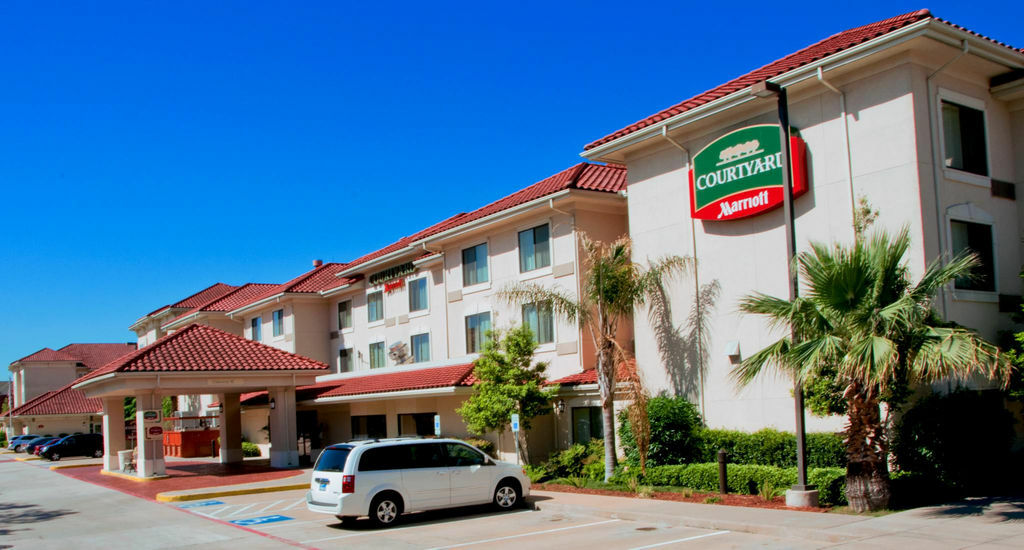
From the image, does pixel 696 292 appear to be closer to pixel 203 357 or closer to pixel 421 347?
pixel 421 347

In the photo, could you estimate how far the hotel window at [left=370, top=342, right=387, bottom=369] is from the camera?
36.2 meters

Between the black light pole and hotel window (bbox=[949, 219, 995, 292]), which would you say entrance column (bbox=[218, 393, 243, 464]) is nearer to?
the black light pole

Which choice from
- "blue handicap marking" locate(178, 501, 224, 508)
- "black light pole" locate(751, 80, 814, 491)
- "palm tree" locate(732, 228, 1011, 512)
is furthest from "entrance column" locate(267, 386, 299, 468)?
"palm tree" locate(732, 228, 1011, 512)

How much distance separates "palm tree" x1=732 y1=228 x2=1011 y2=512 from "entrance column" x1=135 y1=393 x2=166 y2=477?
859 inches

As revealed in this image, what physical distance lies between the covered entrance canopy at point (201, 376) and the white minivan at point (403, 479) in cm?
1326

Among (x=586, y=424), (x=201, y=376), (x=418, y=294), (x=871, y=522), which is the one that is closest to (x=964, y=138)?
(x=871, y=522)

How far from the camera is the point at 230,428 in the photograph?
36.6 metres

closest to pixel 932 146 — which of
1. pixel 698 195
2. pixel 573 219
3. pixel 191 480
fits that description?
pixel 698 195

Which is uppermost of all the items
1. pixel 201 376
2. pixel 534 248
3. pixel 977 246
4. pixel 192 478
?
pixel 534 248

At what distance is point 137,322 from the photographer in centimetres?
6294

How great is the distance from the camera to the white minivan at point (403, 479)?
16.2 m

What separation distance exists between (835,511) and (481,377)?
1159 centimetres

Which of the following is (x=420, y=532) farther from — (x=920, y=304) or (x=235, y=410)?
(x=235, y=410)

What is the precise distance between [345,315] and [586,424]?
19288mm
